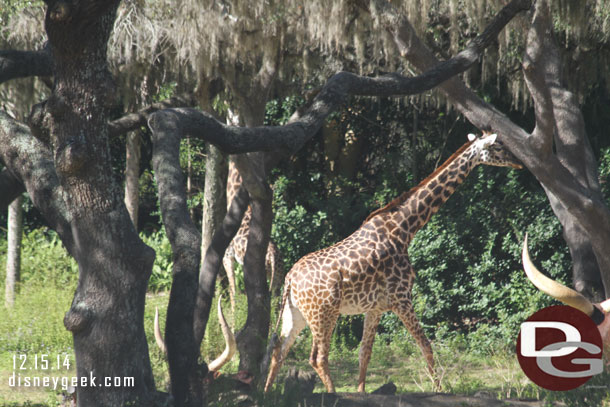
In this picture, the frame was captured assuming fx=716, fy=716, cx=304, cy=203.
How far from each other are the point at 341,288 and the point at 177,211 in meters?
2.46

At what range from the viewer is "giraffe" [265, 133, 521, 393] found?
705 centimetres

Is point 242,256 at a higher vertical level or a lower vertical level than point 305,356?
higher

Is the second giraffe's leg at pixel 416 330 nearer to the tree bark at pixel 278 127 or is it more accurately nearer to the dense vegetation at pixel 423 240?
the dense vegetation at pixel 423 240

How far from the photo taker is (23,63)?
6.33 meters

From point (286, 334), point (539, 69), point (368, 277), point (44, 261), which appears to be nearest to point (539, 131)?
point (539, 69)

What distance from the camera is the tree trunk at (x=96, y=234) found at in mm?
4848

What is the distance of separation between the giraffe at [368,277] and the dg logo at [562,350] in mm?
1124

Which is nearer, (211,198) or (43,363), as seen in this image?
(43,363)

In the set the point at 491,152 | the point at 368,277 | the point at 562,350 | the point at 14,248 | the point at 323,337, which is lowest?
the point at 562,350

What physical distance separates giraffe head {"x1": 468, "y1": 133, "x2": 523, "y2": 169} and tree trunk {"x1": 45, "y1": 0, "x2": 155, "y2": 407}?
406 centimetres

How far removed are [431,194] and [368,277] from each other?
1.16 metres

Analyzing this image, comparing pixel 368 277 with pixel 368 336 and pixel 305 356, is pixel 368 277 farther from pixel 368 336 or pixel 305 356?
pixel 305 356

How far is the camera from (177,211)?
5188 millimetres

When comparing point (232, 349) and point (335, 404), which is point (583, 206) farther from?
point (232, 349)
